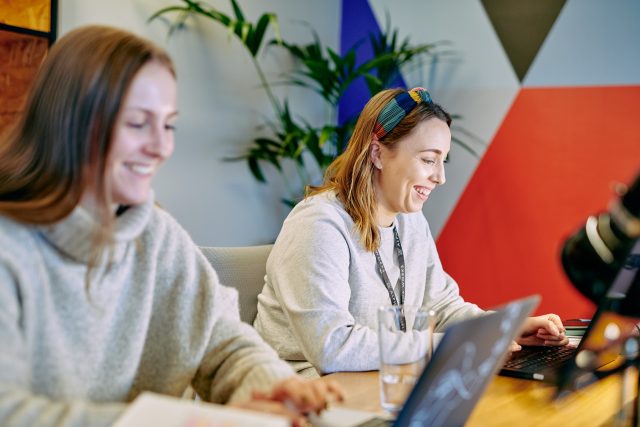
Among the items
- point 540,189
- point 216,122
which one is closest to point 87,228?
point 216,122

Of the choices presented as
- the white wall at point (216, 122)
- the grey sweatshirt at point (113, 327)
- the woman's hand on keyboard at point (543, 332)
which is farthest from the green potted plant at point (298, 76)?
the grey sweatshirt at point (113, 327)

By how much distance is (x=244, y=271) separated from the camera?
2080mm

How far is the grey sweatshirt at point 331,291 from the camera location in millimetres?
1694

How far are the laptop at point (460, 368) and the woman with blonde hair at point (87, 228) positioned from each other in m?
0.20

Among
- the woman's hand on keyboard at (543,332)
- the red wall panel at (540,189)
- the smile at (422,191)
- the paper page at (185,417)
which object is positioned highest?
the paper page at (185,417)

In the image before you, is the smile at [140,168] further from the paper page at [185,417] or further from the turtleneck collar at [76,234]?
the paper page at [185,417]

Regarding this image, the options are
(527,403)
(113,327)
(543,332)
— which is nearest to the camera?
(113,327)

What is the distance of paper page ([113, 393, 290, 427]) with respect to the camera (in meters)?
0.75

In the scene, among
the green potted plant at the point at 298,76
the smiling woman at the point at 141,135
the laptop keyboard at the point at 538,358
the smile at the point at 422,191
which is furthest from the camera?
the green potted plant at the point at 298,76

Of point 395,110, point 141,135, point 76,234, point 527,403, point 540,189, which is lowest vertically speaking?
point 540,189

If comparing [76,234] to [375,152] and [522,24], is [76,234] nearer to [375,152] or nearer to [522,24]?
[375,152]

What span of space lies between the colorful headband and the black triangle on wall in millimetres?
1773

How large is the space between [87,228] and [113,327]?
0.63 ft

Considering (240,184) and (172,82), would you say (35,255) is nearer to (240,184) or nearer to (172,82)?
(172,82)
